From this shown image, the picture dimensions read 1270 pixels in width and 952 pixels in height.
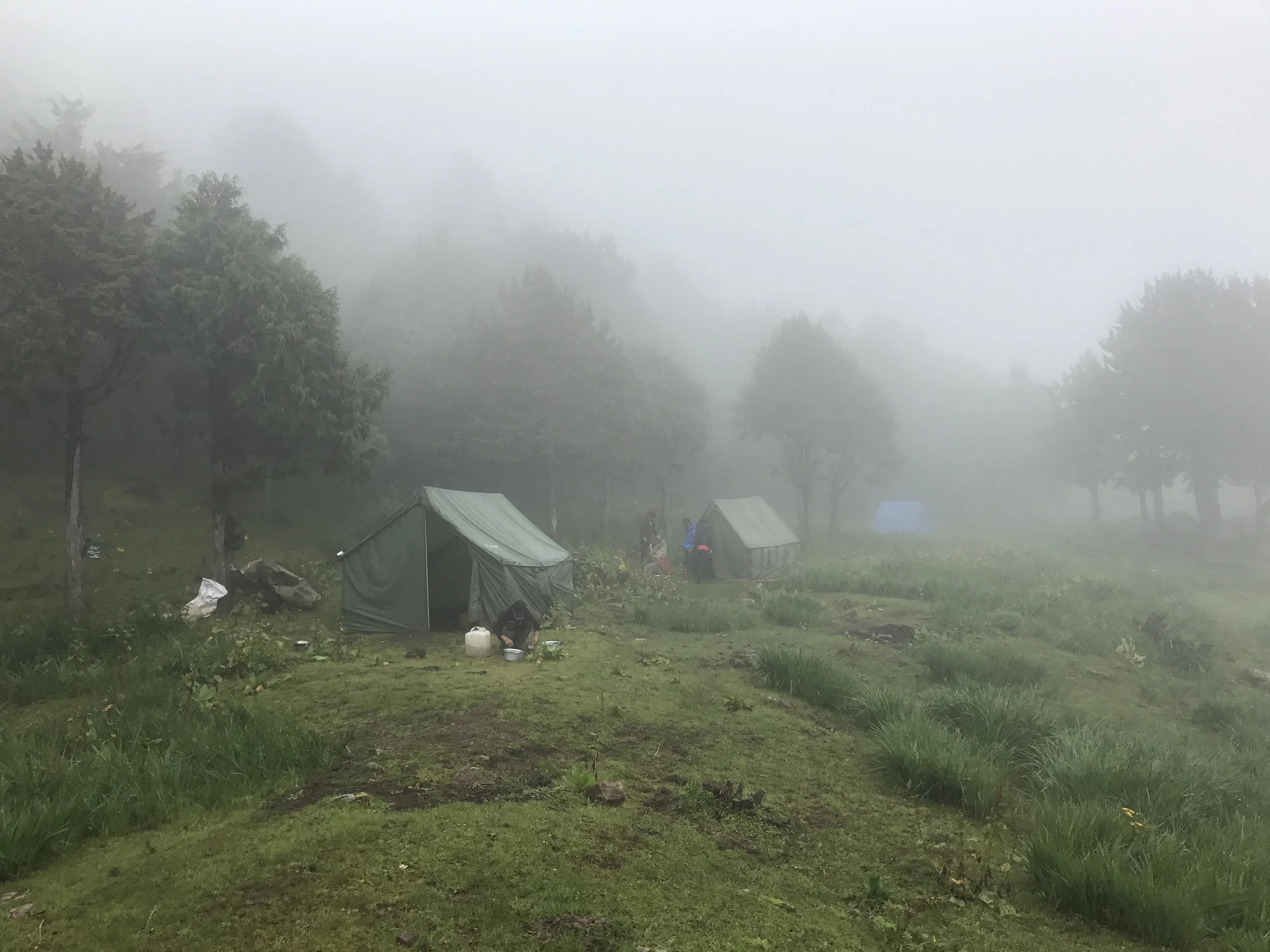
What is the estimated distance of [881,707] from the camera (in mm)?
7328

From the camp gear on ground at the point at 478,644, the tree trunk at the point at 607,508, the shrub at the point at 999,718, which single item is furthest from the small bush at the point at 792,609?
the tree trunk at the point at 607,508

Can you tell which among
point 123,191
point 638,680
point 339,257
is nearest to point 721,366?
point 339,257

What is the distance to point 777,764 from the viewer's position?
6.22 meters

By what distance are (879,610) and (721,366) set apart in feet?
152

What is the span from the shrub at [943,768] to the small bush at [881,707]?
0.68 m

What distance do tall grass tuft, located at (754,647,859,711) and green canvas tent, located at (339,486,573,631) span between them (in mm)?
4273

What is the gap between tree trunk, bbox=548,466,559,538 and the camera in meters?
24.8

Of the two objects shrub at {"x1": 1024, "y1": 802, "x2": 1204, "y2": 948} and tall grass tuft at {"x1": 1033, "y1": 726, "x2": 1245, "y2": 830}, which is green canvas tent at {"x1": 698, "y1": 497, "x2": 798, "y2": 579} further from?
shrub at {"x1": 1024, "y1": 802, "x2": 1204, "y2": 948}

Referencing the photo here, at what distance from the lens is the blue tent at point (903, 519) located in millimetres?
38331

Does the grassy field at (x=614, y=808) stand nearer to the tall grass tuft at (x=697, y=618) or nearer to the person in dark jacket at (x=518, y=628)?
the person in dark jacket at (x=518, y=628)

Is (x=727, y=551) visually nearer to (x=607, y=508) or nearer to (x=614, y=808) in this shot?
(x=607, y=508)

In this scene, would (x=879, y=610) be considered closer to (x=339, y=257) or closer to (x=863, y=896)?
(x=863, y=896)

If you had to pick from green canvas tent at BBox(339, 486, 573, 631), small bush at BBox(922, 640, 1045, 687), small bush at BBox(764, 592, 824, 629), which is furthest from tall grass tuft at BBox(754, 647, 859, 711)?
small bush at BBox(764, 592, 824, 629)

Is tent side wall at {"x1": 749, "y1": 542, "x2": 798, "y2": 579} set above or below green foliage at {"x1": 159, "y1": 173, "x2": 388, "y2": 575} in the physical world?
below
